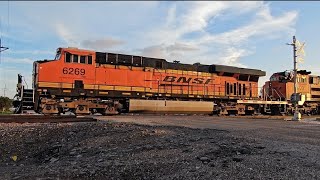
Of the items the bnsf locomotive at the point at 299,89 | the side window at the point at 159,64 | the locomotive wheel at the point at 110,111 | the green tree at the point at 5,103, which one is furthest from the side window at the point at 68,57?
the green tree at the point at 5,103

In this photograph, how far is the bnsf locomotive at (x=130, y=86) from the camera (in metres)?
19.4

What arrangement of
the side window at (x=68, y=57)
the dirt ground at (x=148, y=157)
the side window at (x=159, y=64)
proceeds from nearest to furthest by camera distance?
1. the dirt ground at (x=148, y=157)
2. the side window at (x=68, y=57)
3. the side window at (x=159, y=64)

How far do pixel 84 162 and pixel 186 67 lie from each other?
59.6 feet

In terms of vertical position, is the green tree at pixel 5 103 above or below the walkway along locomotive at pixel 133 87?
below

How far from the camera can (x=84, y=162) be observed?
282 inches

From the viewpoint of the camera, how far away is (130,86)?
22.1m

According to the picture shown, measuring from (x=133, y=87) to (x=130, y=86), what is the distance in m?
0.22

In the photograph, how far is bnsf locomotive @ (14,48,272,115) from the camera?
1941 cm

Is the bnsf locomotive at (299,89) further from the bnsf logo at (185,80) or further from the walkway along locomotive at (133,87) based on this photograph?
the bnsf logo at (185,80)

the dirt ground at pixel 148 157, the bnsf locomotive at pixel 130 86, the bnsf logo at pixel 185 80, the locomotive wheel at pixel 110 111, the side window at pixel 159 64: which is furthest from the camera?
the bnsf logo at pixel 185 80

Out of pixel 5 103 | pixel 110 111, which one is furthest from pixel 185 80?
pixel 5 103

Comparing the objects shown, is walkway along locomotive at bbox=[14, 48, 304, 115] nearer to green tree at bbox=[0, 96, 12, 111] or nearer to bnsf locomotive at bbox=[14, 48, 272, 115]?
bnsf locomotive at bbox=[14, 48, 272, 115]

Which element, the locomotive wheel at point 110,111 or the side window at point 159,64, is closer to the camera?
the locomotive wheel at point 110,111

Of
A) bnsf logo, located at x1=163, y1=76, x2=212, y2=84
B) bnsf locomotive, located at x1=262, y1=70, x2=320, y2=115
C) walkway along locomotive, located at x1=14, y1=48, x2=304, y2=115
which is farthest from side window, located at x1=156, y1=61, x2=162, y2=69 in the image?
bnsf locomotive, located at x1=262, y1=70, x2=320, y2=115
